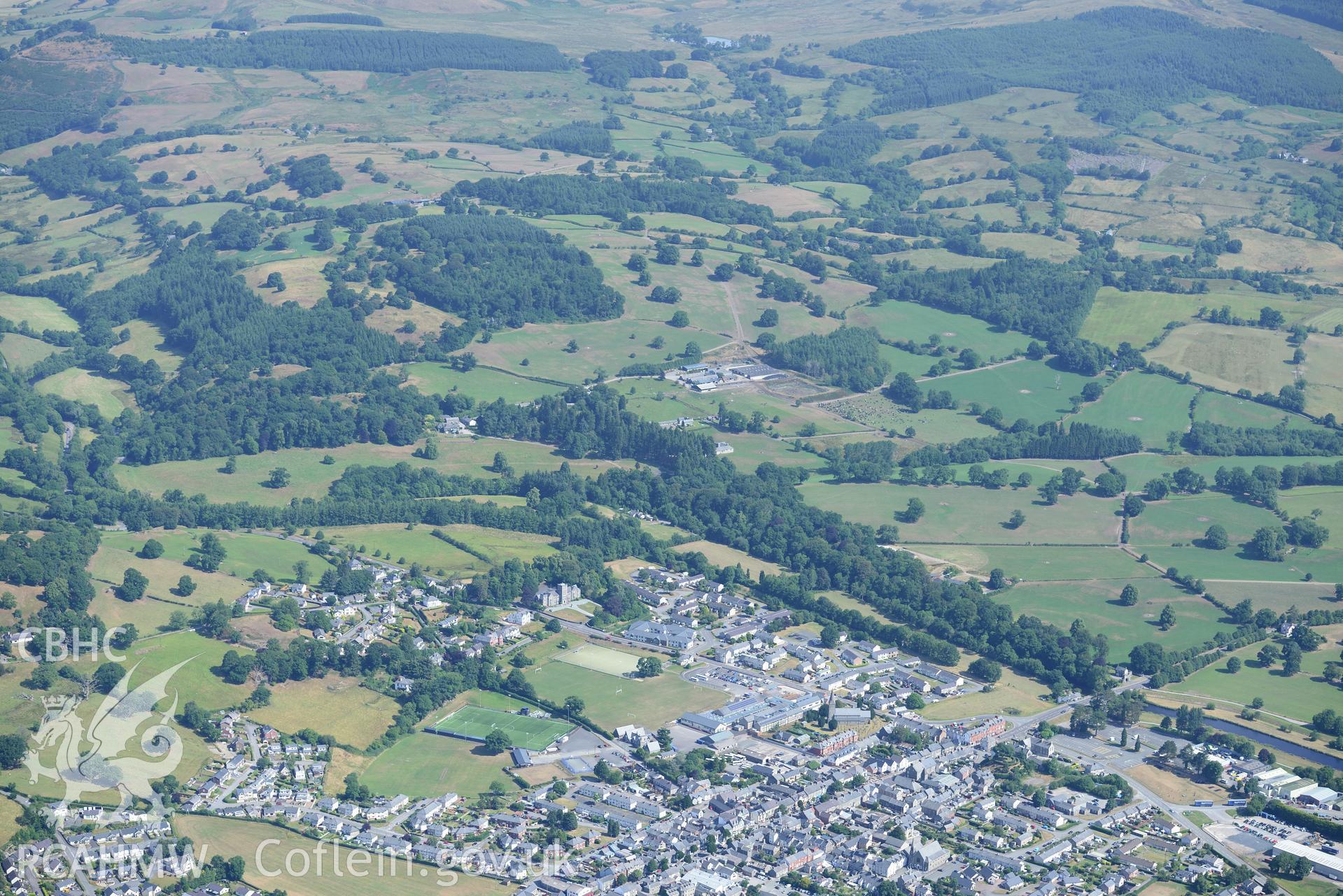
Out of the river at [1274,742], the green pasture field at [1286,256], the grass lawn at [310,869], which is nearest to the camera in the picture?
the grass lawn at [310,869]

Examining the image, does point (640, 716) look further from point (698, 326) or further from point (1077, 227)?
point (1077, 227)

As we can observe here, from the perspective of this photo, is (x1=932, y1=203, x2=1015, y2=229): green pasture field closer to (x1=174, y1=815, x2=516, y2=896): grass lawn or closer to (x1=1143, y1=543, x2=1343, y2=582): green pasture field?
(x1=1143, y1=543, x2=1343, y2=582): green pasture field

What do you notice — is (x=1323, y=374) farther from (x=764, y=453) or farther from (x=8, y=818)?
(x=8, y=818)

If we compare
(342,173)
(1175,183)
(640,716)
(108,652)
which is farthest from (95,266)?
(1175,183)

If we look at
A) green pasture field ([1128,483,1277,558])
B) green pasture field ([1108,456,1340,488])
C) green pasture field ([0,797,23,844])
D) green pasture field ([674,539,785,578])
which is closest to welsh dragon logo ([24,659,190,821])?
green pasture field ([0,797,23,844])

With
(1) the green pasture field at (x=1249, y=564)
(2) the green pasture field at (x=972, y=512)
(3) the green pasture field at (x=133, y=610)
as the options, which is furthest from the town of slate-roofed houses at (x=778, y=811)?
(2) the green pasture field at (x=972, y=512)

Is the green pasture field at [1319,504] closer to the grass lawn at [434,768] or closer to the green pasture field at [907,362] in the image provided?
the green pasture field at [907,362]

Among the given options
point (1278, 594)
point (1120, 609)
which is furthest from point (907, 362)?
point (1278, 594)
